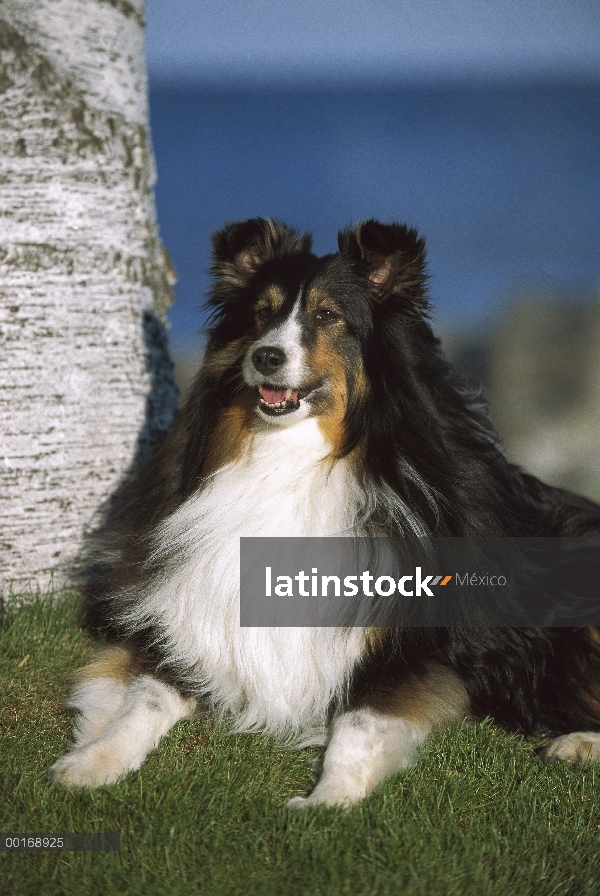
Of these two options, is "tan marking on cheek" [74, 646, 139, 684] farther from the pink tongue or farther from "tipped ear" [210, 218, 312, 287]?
"tipped ear" [210, 218, 312, 287]

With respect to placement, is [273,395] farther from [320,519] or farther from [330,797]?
[330,797]

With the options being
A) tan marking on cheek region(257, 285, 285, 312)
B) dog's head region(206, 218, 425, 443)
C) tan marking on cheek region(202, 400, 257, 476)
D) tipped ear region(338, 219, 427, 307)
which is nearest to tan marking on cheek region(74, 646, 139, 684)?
tan marking on cheek region(202, 400, 257, 476)

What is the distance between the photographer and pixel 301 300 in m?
3.07

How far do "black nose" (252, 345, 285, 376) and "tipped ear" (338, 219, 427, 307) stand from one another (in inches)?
18.7

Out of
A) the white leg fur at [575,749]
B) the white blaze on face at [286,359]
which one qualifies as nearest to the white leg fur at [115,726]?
the white blaze on face at [286,359]

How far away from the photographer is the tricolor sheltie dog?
2.96 m

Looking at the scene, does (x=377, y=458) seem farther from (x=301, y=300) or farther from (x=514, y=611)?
(x=514, y=611)

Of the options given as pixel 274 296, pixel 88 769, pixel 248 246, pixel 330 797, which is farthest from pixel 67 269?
pixel 330 797

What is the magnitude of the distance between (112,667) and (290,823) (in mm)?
1091

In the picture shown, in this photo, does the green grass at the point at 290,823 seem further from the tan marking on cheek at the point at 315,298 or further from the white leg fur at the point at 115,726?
the tan marking on cheek at the point at 315,298

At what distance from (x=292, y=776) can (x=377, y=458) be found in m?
1.12

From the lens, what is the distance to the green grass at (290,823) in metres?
2.25

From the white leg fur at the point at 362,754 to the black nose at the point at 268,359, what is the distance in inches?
47.2

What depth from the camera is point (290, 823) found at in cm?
243
